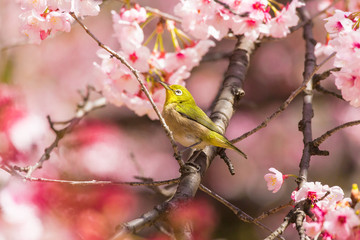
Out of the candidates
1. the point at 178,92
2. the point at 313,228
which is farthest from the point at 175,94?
the point at 313,228

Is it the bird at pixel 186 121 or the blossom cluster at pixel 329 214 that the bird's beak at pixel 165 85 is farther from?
the blossom cluster at pixel 329 214

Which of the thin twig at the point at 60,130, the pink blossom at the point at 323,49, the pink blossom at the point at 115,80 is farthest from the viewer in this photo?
the pink blossom at the point at 323,49

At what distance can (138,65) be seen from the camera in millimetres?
2934

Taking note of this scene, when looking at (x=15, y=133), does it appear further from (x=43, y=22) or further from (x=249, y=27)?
(x=249, y=27)

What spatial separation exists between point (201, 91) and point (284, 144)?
44.8 inches

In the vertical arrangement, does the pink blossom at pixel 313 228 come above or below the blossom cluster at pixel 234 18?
below

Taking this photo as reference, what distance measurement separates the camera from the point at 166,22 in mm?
3203

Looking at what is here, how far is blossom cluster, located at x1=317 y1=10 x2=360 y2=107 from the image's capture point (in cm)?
211

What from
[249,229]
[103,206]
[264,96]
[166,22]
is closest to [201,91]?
[264,96]

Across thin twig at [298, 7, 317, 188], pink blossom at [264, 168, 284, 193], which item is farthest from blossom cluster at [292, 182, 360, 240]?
pink blossom at [264, 168, 284, 193]

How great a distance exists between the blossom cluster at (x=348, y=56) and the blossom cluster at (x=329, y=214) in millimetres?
427

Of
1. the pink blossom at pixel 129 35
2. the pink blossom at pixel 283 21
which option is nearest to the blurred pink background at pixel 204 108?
the pink blossom at pixel 129 35

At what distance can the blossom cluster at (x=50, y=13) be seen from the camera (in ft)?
7.31

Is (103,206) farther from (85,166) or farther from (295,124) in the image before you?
(295,124)
